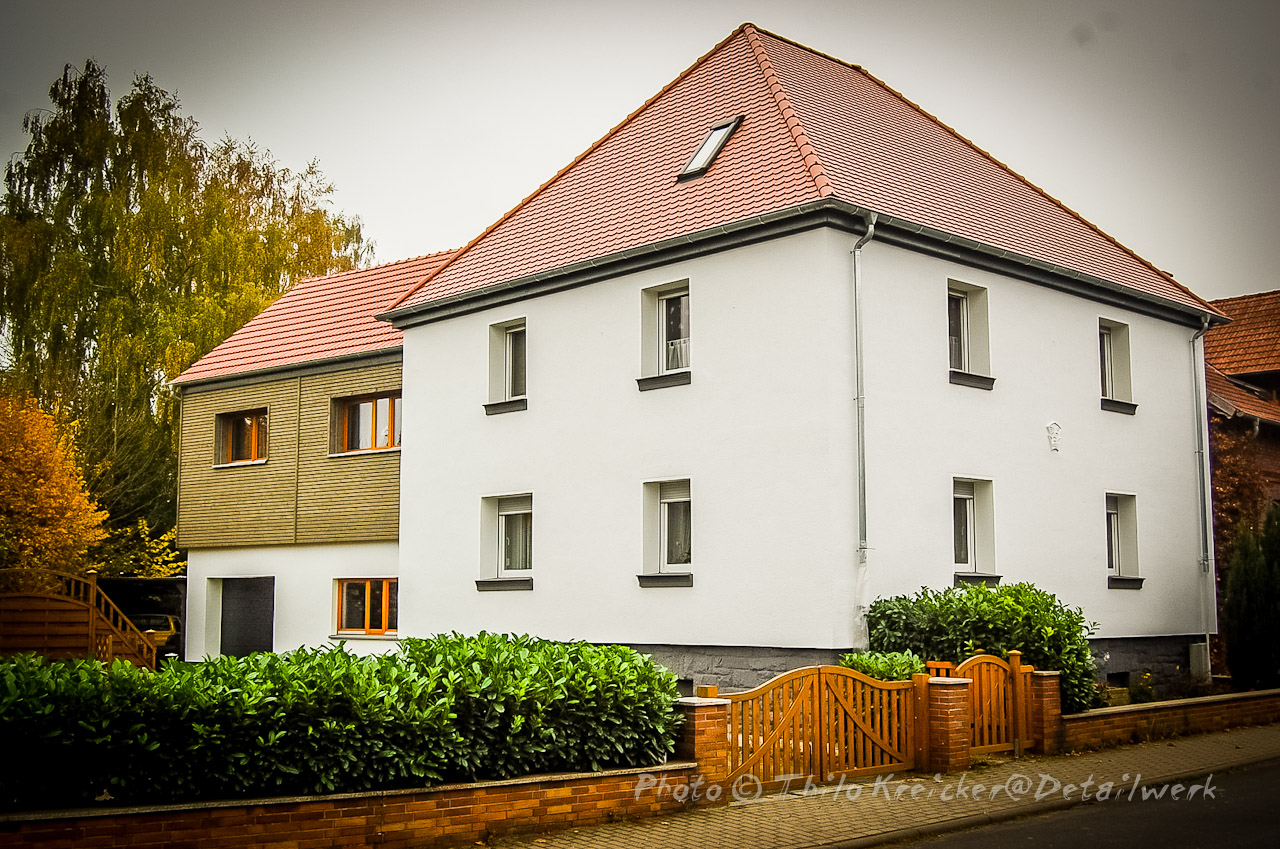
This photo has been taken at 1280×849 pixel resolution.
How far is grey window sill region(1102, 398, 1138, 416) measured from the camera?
2003cm

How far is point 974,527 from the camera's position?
58.6 feet

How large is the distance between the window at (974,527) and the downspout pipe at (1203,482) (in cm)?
594

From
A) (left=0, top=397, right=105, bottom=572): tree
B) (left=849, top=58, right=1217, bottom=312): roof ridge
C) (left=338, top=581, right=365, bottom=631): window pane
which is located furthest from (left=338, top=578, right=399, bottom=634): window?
(left=849, top=58, right=1217, bottom=312): roof ridge

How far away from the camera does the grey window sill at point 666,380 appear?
17.8 m

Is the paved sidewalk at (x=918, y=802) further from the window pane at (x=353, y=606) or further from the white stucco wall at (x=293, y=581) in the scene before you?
the window pane at (x=353, y=606)

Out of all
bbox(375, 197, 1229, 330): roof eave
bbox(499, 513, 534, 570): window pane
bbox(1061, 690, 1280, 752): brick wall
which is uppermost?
bbox(375, 197, 1229, 330): roof eave

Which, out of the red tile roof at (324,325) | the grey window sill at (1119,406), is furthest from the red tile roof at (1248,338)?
the red tile roof at (324,325)

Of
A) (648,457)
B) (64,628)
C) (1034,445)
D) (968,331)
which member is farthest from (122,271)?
(1034,445)

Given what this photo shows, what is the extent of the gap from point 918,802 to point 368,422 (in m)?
16.5

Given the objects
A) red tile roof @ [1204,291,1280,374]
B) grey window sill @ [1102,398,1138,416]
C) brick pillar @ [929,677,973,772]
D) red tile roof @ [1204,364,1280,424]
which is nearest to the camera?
brick pillar @ [929,677,973,772]

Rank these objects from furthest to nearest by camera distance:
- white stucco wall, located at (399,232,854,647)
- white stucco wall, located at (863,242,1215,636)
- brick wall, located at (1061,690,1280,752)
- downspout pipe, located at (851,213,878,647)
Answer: white stucco wall, located at (863,242,1215,636) → white stucco wall, located at (399,232,854,647) → downspout pipe, located at (851,213,878,647) → brick wall, located at (1061,690,1280,752)

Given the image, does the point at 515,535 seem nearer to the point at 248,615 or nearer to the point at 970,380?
the point at 970,380

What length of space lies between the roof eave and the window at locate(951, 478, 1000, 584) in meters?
3.27

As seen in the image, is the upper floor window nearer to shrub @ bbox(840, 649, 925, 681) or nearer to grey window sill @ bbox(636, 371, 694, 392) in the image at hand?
grey window sill @ bbox(636, 371, 694, 392)
